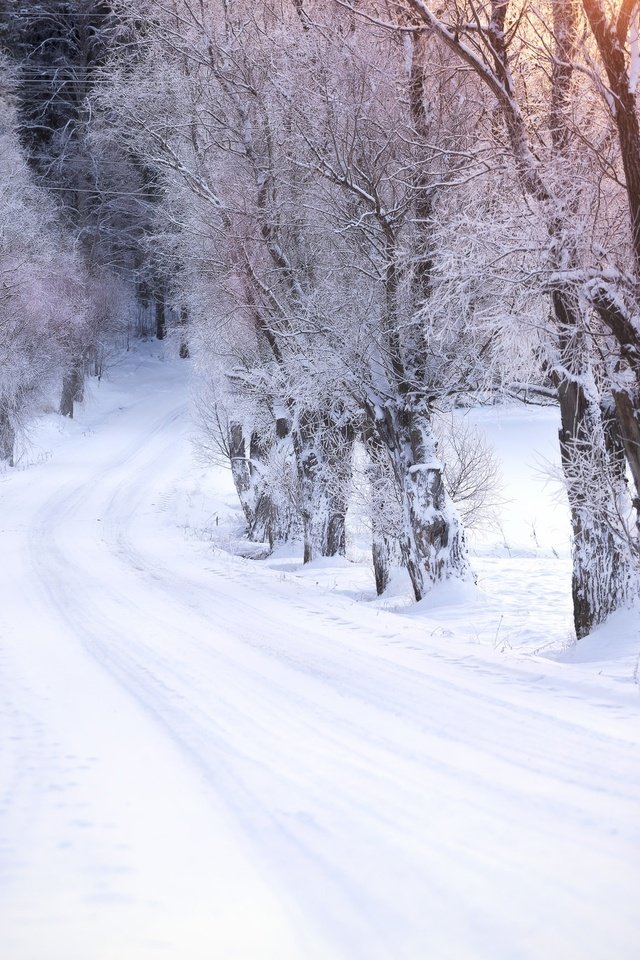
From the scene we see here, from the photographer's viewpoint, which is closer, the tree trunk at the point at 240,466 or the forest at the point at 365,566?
the forest at the point at 365,566

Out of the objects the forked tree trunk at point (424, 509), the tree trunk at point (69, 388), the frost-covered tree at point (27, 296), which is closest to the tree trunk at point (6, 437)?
the frost-covered tree at point (27, 296)

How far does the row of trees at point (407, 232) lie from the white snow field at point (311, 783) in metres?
2.34

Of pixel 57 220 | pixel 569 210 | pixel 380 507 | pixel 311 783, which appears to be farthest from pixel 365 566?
pixel 57 220

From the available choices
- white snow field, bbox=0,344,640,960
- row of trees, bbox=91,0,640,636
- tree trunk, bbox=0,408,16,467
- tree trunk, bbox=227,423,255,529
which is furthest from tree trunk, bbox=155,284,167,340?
white snow field, bbox=0,344,640,960

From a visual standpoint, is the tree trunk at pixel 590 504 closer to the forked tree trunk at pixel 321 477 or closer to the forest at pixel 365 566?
the forest at pixel 365 566

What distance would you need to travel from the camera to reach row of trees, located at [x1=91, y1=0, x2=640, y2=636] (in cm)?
747

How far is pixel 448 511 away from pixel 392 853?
8.61 meters

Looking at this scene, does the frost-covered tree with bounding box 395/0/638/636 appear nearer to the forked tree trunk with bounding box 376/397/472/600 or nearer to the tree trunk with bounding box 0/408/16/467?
the forked tree trunk with bounding box 376/397/472/600

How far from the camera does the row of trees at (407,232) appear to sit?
747 centimetres

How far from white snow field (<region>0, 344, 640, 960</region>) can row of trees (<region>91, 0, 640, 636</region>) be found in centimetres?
234

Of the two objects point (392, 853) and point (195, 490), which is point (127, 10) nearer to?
point (392, 853)

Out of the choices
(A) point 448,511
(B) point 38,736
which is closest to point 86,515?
(A) point 448,511

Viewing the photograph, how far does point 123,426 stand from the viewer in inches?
1586

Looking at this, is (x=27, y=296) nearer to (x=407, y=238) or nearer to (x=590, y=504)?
(x=407, y=238)
